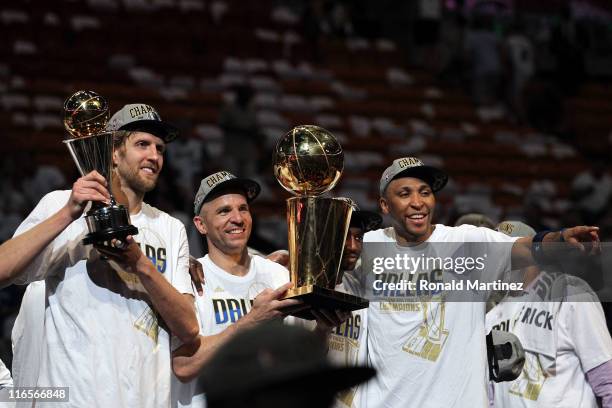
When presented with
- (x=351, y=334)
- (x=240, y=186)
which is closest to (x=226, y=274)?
(x=240, y=186)

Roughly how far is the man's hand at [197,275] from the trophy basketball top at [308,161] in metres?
0.73

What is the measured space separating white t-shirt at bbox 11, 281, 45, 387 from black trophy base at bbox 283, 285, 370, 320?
1.14 metres

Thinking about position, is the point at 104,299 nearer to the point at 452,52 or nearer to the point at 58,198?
the point at 58,198

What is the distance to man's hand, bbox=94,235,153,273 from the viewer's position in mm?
4000

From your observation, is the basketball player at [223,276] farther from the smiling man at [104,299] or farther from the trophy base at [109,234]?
the trophy base at [109,234]

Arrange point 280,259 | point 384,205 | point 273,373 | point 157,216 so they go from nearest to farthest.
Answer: point 273,373
point 157,216
point 384,205
point 280,259

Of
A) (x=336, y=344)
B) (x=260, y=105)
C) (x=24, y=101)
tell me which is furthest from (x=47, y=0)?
(x=336, y=344)

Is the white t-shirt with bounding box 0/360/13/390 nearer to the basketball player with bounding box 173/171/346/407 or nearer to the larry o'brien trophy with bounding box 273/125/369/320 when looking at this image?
the basketball player with bounding box 173/171/346/407

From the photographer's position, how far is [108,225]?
3.96m

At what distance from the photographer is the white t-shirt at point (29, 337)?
4.65 meters

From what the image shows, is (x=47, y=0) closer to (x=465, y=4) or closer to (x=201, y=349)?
(x=465, y=4)

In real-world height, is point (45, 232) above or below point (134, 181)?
below

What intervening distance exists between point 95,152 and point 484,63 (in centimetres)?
1050

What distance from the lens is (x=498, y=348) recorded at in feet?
16.7
